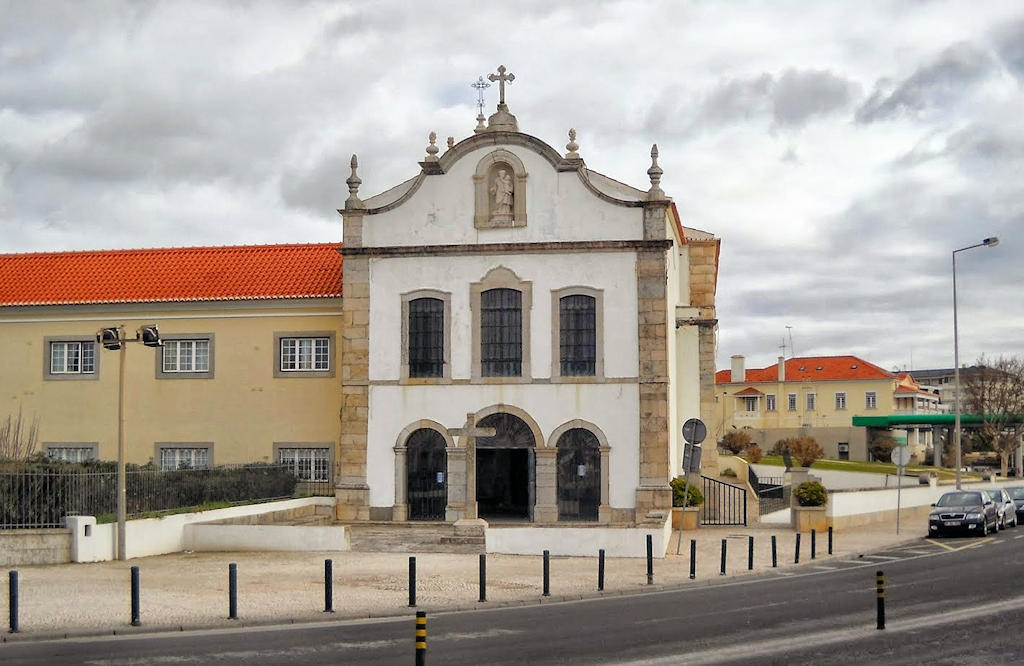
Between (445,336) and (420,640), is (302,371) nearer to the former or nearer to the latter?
(445,336)

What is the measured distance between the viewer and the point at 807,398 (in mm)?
95750

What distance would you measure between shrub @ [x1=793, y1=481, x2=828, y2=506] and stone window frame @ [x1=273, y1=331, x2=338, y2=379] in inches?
548

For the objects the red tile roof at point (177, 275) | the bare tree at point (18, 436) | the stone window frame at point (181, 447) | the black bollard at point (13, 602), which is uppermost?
the red tile roof at point (177, 275)

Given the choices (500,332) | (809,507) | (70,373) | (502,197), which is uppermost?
(502,197)

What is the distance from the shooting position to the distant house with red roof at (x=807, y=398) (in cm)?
9394

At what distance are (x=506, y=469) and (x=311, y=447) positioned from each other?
6.44 m

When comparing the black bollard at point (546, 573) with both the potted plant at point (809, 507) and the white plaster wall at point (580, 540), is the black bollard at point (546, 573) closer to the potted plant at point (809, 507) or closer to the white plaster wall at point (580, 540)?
the white plaster wall at point (580, 540)

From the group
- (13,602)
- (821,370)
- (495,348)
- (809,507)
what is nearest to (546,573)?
(13,602)

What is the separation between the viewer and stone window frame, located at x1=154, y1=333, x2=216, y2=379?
3644 centimetres

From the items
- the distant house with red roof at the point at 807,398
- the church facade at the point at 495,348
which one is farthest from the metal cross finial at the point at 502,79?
the distant house with red roof at the point at 807,398

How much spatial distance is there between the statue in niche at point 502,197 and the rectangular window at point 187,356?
10.3 metres

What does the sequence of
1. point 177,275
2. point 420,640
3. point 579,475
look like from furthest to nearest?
point 177,275 < point 579,475 < point 420,640

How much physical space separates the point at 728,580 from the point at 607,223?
13.3 m

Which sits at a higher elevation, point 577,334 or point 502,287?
point 502,287
